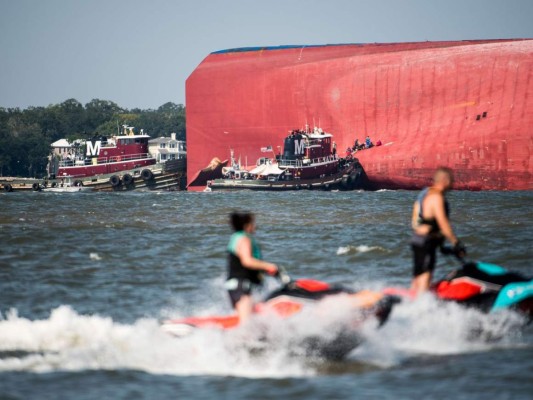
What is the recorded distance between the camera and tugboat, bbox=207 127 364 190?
61562mm

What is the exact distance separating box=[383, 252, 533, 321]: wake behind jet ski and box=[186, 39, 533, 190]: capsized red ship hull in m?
47.5

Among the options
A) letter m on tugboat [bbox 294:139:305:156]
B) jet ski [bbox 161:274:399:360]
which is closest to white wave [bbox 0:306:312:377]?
jet ski [bbox 161:274:399:360]

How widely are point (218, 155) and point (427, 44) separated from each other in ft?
50.1

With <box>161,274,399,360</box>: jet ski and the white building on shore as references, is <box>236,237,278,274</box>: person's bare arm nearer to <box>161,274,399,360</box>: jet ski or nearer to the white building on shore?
<box>161,274,399,360</box>: jet ski

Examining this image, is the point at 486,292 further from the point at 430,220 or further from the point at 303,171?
the point at 303,171

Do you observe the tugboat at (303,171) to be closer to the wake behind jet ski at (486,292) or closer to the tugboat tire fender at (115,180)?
the tugboat tire fender at (115,180)

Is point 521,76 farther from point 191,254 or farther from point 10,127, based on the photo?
point 10,127

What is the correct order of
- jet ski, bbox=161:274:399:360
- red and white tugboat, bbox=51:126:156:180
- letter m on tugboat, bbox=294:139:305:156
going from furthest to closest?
1. red and white tugboat, bbox=51:126:156:180
2. letter m on tugboat, bbox=294:139:305:156
3. jet ski, bbox=161:274:399:360

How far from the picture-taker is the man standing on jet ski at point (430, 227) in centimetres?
1144

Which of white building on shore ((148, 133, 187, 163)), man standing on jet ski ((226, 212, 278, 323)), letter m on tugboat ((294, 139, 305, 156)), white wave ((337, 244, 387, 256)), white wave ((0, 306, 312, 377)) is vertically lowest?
white wave ((0, 306, 312, 377))

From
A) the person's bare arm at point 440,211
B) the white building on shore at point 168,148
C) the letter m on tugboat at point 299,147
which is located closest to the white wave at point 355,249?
the person's bare arm at point 440,211

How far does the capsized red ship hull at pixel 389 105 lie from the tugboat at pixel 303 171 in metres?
1.44

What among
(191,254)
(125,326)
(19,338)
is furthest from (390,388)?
(191,254)

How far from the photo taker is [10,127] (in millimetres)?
143375
